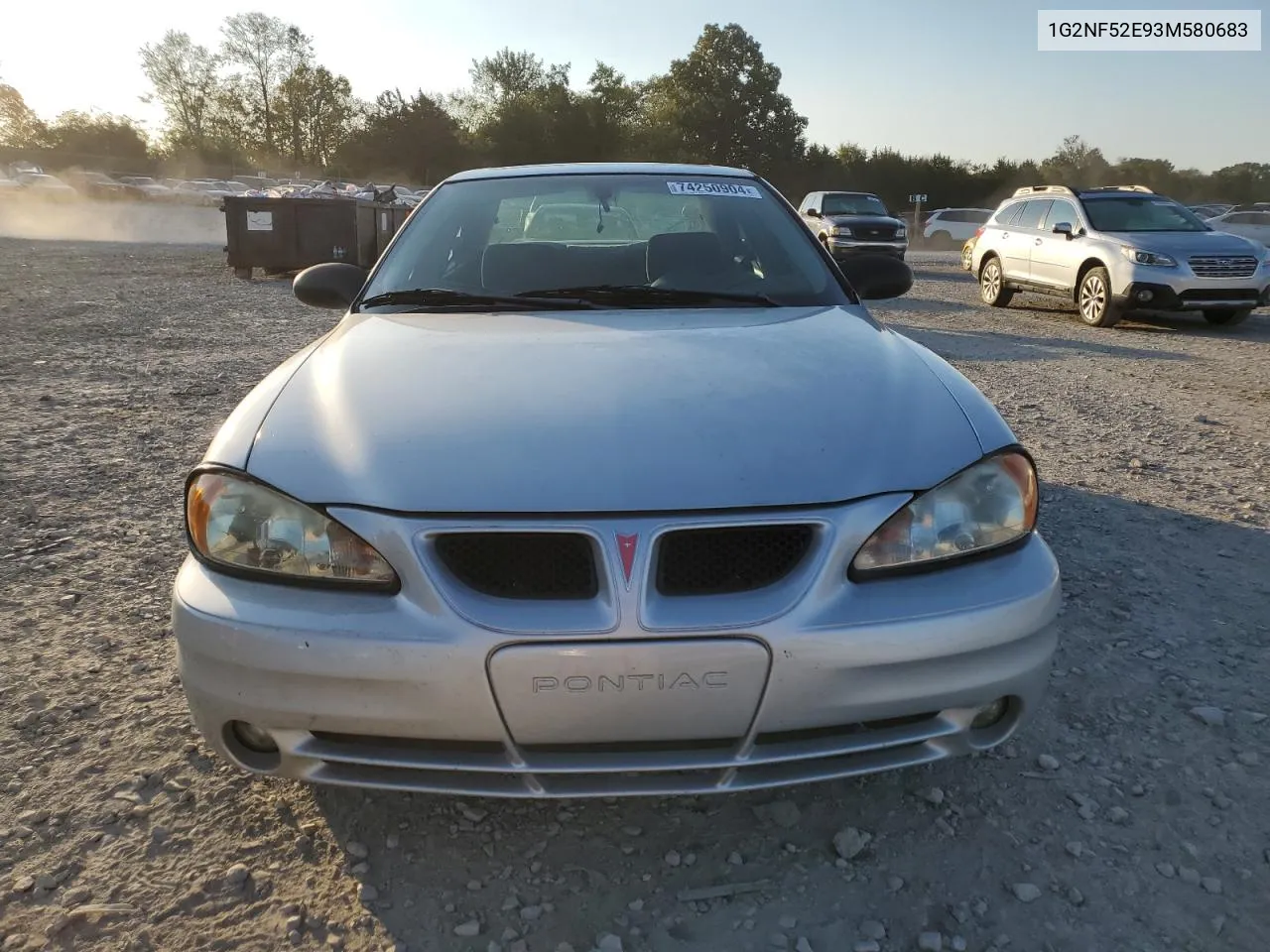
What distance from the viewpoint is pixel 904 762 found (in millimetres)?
1742

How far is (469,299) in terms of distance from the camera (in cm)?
269

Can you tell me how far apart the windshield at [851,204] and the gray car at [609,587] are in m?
18.8

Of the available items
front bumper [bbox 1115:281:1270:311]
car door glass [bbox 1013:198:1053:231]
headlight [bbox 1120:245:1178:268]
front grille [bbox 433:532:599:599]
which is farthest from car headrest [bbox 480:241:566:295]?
car door glass [bbox 1013:198:1053:231]

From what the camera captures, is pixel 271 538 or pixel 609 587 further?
pixel 271 538

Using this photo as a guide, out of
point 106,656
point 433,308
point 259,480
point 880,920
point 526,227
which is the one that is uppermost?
point 526,227

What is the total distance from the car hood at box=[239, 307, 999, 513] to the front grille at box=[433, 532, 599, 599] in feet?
0.20

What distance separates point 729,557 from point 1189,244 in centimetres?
1056

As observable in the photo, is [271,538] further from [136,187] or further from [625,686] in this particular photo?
[136,187]

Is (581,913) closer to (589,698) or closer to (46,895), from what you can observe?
(589,698)

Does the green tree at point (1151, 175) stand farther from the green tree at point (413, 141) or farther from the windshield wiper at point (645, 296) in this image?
the windshield wiper at point (645, 296)

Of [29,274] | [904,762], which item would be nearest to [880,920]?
[904,762]

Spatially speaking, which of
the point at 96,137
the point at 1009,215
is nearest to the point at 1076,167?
the point at 1009,215

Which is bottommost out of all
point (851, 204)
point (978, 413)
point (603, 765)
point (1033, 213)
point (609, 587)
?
point (603, 765)

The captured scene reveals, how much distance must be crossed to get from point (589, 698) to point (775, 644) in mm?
335
